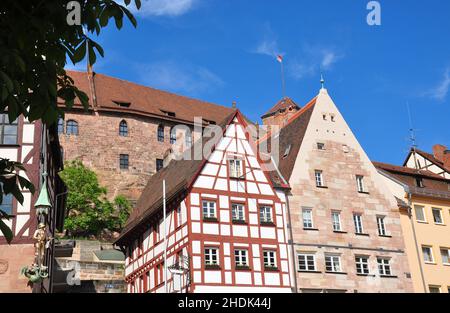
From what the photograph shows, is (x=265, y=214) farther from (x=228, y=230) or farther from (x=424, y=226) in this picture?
(x=424, y=226)

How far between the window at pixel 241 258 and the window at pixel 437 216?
1107 centimetres

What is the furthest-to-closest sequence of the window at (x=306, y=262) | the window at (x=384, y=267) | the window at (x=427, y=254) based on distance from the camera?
the window at (x=427, y=254)
the window at (x=384, y=267)
the window at (x=306, y=262)

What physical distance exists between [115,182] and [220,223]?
29720 millimetres

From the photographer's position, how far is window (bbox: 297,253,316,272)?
91.2ft

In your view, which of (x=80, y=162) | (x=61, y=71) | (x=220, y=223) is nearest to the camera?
(x=61, y=71)

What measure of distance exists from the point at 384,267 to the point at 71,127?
32.9 metres

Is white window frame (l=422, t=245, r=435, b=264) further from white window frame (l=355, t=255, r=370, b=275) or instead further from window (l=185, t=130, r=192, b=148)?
window (l=185, t=130, r=192, b=148)

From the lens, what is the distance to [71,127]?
2173 inches

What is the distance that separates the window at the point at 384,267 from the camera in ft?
97.2

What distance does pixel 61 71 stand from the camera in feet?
19.7

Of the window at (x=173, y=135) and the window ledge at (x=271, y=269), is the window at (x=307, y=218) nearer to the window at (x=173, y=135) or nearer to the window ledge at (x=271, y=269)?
the window ledge at (x=271, y=269)

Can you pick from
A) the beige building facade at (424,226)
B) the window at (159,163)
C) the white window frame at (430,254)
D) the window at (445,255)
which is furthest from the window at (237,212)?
the window at (159,163)
